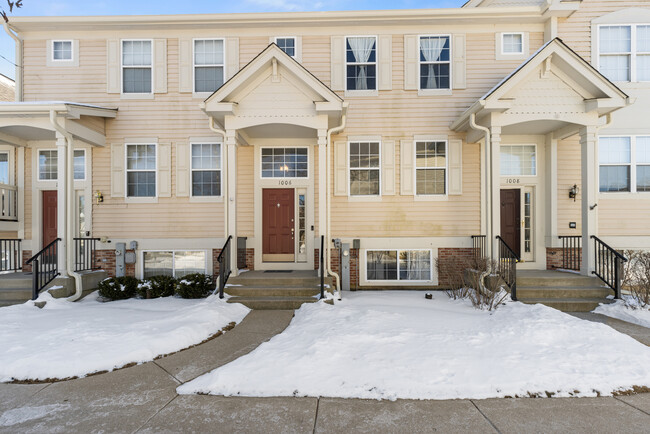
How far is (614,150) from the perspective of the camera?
850 centimetres

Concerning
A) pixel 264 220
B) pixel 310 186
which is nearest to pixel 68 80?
pixel 264 220

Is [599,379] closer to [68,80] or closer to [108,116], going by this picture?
[108,116]

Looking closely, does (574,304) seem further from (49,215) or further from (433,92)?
(49,215)

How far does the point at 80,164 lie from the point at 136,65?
2.96m

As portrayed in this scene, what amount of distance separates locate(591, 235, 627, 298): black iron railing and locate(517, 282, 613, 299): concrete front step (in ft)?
0.62

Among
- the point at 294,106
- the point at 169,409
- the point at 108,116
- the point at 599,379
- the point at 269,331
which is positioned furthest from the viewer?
the point at 108,116

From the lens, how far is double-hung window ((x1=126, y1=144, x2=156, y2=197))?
8672 mm

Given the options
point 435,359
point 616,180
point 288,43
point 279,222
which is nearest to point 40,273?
point 279,222

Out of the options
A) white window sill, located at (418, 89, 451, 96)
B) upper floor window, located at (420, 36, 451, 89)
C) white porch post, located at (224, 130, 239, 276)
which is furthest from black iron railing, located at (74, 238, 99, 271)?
upper floor window, located at (420, 36, 451, 89)

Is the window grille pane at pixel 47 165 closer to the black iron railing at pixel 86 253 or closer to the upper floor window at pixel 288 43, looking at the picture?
the black iron railing at pixel 86 253

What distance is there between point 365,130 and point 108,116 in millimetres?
6467

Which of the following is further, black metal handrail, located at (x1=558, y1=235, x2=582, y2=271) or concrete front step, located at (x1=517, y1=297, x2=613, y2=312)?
black metal handrail, located at (x1=558, y1=235, x2=582, y2=271)

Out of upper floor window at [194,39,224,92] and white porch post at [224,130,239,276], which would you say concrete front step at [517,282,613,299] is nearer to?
white porch post at [224,130,239,276]

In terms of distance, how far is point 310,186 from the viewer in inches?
339
